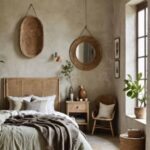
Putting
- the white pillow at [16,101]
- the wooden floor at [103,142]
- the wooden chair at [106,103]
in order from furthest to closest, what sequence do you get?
the wooden chair at [106,103], the white pillow at [16,101], the wooden floor at [103,142]

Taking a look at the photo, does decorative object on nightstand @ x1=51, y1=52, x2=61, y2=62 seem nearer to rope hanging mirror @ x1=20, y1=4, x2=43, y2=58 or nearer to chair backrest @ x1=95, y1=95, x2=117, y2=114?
rope hanging mirror @ x1=20, y1=4, x2=43, y2=58

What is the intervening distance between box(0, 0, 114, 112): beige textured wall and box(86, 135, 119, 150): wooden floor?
106 cm

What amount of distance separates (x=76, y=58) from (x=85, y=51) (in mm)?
298

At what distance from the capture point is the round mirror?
7.94 metres

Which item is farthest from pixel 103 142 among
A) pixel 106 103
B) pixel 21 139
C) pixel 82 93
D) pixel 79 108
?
pixel 21 139

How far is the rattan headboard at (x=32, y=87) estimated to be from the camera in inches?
297

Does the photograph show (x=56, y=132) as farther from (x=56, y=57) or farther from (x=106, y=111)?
(x=56, y=57)

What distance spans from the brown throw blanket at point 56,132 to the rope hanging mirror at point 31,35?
2.63m

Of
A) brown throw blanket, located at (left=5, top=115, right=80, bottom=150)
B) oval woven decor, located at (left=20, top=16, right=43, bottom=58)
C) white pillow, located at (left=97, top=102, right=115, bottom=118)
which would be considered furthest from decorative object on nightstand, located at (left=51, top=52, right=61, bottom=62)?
brown throw blanket, located at (left=5, top=115, right=80, bottom=150)

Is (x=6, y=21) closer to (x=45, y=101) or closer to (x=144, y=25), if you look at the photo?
→ (x=45, y=101)

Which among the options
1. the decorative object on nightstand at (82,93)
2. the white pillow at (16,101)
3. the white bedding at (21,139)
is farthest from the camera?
the decorative object on nightstand at (82,93)

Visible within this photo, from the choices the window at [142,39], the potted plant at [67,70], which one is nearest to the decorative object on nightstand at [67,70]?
the potted plant at [67,70]

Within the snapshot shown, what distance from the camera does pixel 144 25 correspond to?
21.8 ft

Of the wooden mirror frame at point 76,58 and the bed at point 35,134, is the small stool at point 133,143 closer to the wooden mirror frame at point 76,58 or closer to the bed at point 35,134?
the bed at point 35,134
